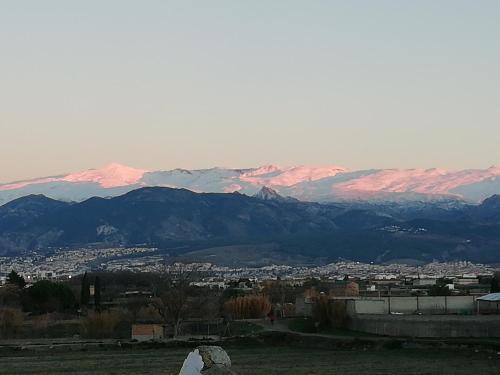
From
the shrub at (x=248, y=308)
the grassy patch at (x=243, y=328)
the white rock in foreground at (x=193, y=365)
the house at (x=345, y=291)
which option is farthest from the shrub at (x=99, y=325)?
the white rock in foreground at (x=193, y=365)

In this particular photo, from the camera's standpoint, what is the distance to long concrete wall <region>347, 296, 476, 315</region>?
226 feet

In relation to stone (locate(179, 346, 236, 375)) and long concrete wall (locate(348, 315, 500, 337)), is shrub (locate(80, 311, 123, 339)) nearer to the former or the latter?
long concrete wall (locate(348, 315, 500, 337))

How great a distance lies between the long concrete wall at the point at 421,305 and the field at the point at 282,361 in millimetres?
12801

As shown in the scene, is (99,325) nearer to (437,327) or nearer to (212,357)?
(437,327)

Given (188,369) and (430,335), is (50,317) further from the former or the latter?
(188,369)

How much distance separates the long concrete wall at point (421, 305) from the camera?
68.9 metres

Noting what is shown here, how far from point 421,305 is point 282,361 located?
25.9m

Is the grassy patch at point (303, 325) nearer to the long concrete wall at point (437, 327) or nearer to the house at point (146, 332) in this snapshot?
the long concrete wall at point (437, 327)

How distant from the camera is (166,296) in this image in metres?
85.9

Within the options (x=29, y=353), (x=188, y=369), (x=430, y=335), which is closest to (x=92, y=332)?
(x=29, y=353)

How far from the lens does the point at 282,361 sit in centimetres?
4728

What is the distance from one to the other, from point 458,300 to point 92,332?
23.8 metres

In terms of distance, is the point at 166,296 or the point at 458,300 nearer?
the point at 458,300

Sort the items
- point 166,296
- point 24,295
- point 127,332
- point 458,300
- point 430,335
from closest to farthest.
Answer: point 430,335 → point 458,300 → point 127,332 → point 166,296 → point 24,295
